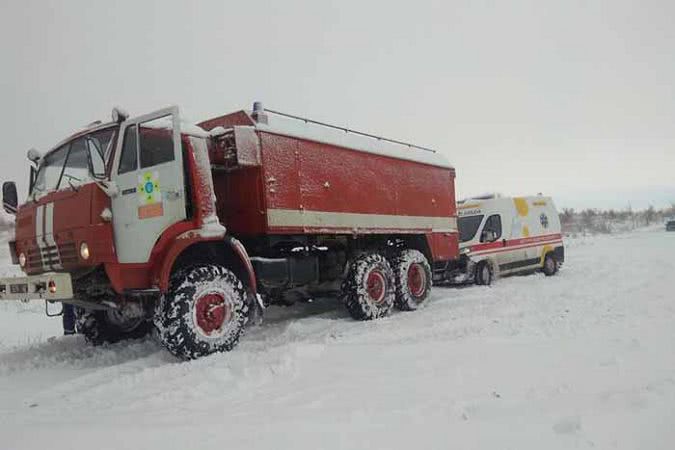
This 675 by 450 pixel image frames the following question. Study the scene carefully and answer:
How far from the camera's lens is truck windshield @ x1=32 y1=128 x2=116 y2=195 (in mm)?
5707

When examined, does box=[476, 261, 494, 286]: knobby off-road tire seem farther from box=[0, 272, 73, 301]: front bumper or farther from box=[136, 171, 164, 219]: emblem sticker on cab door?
box=[0, 272, 73, 301]: front bumper

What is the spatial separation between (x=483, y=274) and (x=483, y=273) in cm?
3

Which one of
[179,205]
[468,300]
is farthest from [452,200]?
[179,205]

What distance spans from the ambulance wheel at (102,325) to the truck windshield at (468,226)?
28.2ft

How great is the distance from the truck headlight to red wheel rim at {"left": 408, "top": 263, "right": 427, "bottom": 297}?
18.5 feet

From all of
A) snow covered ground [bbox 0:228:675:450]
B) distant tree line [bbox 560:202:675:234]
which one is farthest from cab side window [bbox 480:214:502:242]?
distant tree line [bbox 560:202:675:234]

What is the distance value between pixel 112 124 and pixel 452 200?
731 centimetres

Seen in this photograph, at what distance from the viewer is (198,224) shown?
221 inches

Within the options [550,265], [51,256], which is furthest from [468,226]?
[51,256]

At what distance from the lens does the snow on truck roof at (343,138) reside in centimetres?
690

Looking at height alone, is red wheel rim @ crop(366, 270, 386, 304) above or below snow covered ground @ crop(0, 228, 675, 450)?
above

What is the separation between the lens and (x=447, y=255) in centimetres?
1045

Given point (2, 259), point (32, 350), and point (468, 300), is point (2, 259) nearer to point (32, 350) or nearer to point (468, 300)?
point (32, 350)

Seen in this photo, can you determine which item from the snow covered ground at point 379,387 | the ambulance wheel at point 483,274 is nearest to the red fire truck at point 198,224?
the snow covered ground at point 379,387
